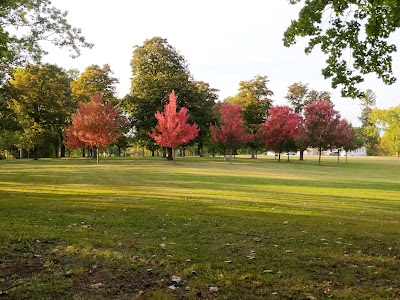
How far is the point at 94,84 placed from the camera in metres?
60.7

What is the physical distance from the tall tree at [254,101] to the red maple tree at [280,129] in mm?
8160

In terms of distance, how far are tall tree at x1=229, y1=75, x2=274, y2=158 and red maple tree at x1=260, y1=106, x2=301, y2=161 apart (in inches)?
321

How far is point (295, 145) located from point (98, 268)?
58.9 m

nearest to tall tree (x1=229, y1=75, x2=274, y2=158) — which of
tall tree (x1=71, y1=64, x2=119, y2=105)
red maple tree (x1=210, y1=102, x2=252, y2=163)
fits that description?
red maple tree (x1=210, y1=102, x2=252, y2=163)

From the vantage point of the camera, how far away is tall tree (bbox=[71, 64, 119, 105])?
59625 mm

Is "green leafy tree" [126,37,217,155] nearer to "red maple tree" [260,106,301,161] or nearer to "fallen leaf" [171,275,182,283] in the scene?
"red maple tree" [260,106,301,161]

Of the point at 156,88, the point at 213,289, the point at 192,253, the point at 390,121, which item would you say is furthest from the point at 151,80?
the point at 390,121

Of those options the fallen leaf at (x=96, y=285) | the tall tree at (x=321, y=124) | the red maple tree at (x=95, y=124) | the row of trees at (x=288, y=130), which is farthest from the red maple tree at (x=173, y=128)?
the fallen leaf at (x=96, y=285)

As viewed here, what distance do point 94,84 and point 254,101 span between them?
29.3 m

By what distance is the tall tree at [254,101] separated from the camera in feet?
234

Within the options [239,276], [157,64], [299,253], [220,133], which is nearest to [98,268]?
[239,276]

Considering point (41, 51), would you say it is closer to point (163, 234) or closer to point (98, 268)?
point (163, 234)

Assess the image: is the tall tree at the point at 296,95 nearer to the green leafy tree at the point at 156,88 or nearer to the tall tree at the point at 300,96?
the tall tree at the point at 300,96

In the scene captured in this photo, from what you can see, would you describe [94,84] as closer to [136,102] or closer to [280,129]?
[136,102]
